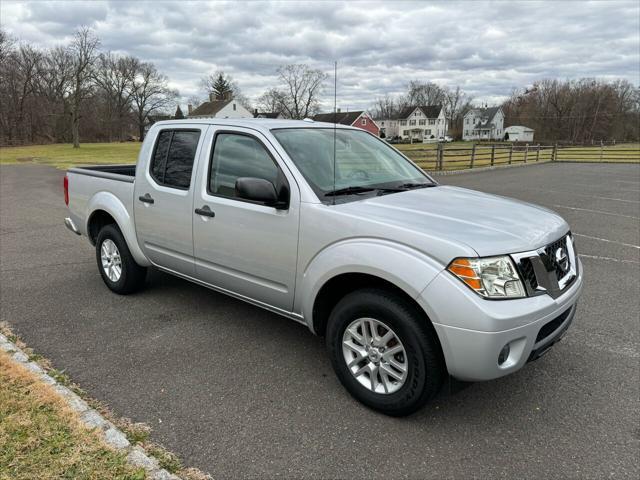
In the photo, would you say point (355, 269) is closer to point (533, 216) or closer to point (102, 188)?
point (533, 216)

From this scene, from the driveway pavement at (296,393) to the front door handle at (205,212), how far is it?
1.11 m

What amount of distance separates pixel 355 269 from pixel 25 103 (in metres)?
69.5

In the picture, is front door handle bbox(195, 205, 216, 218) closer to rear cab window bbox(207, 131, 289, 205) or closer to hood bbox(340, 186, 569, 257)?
rear cab window bbox(207, 131, 289, 205)

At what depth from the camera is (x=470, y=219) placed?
9.34ft

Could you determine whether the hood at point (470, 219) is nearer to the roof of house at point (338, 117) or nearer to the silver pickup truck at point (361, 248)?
the silver pickup truck at point (361, 248)

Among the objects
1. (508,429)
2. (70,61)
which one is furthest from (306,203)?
(70,61)

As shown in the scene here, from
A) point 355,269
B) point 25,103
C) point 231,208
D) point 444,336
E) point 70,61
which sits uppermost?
point 70,61

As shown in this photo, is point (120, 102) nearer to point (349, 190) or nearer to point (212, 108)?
point (212, 108)

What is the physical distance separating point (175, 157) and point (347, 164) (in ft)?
5.48

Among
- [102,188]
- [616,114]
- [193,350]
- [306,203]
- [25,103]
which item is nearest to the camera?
[306,203]

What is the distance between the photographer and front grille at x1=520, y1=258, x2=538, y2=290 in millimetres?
2559

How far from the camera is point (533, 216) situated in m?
3.11

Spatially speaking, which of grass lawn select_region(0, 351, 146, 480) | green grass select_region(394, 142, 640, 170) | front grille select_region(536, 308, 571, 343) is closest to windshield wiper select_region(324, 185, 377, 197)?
front grille select_region(536, 308, 571, 343)

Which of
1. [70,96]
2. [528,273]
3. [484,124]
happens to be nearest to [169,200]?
[528,273]
